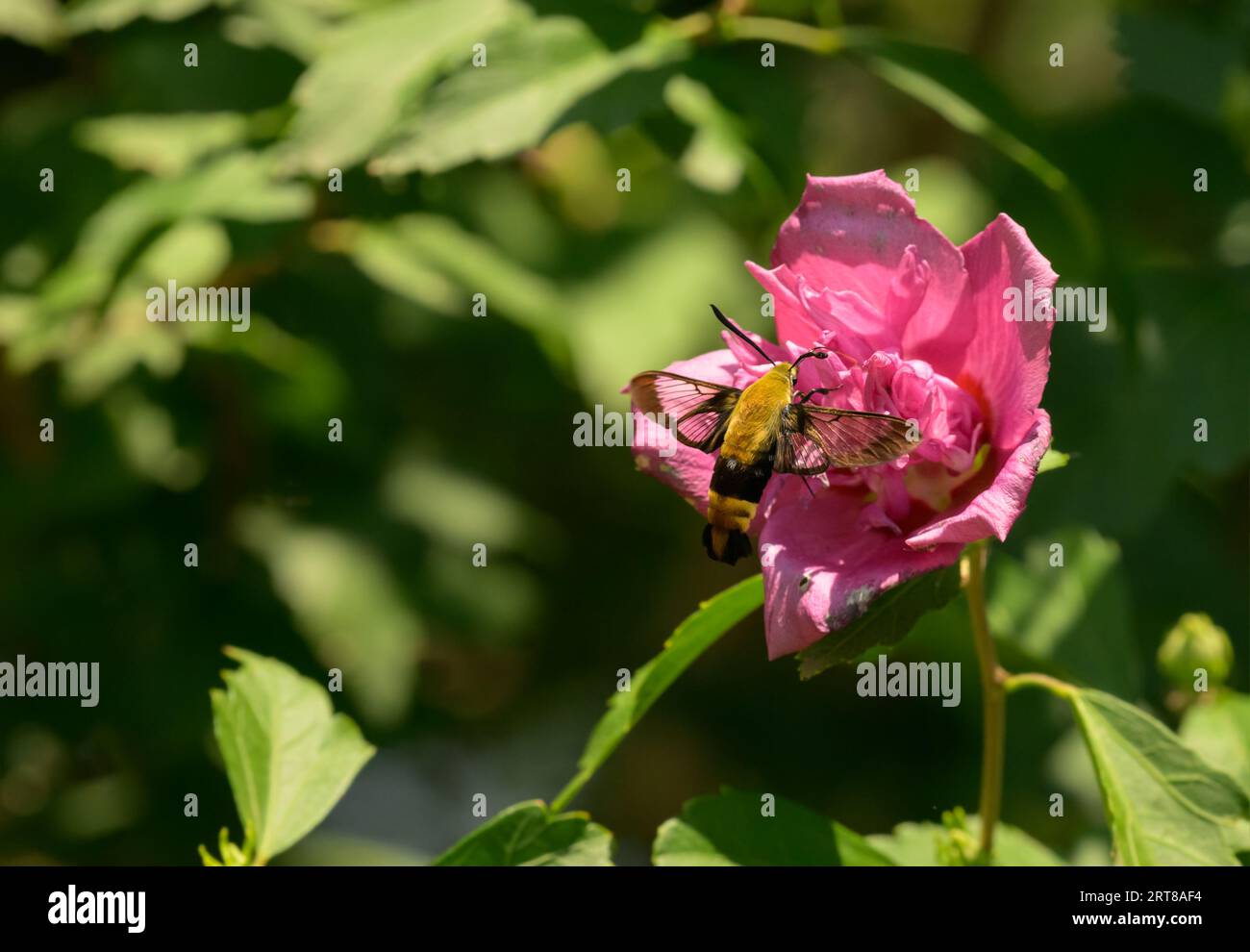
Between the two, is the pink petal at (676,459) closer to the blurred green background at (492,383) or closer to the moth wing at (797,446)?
the moth wing at (797,446)

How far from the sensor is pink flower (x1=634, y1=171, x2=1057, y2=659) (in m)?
1.01

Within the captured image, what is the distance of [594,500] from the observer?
304cm

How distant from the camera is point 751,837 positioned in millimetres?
1228

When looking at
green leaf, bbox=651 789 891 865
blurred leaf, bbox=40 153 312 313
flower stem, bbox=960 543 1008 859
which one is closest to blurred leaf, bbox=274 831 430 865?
blurred leaf, bbox=40 153 312 313

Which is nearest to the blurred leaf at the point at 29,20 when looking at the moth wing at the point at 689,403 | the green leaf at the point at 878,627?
the moth wing at the point at 689,403

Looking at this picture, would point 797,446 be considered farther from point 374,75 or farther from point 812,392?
point 374,75

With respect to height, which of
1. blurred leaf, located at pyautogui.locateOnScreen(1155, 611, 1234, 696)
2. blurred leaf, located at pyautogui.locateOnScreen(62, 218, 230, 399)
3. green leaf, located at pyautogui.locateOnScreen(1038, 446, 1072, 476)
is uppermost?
blurred leaf, located at pyautogui.locateOnScreen(62, 218, 230, 399)

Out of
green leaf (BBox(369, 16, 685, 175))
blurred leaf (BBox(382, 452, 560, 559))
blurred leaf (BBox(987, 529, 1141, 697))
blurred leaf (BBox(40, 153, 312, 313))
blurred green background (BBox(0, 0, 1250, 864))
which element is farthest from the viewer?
blurred leaf (BBox(382, 452, 560, 559))

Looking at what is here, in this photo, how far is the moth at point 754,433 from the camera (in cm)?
100

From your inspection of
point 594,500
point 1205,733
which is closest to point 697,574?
point 594,500

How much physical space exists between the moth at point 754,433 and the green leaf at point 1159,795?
349 millimetres

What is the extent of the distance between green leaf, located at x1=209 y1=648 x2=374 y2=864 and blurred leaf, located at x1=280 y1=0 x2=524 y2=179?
1.99 feet

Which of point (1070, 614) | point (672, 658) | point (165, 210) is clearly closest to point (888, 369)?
point (672, 658)

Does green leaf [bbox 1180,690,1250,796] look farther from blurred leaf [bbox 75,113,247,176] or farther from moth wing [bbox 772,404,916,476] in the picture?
blurred leaf [bbox 75,113,247,176]
